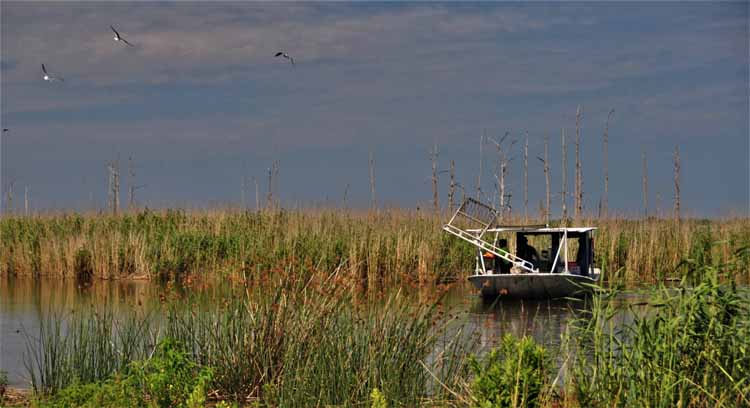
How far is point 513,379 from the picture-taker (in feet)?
18.9

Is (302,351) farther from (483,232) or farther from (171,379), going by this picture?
(483,232)

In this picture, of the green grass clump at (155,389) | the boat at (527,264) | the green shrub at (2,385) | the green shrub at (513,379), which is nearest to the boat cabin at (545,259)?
the boat at (527,264)

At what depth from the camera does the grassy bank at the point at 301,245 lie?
21609 millimetres

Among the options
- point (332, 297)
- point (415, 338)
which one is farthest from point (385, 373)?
point (332, 297)

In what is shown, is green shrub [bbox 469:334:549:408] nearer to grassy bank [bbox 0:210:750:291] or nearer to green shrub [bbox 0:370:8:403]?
green shrub [bbox 0:370:8:403]

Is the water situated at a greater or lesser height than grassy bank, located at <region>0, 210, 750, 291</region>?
lesser

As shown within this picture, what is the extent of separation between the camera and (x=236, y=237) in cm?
2384

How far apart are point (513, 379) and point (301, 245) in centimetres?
1675

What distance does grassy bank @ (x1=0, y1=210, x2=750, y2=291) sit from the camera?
2161 cm

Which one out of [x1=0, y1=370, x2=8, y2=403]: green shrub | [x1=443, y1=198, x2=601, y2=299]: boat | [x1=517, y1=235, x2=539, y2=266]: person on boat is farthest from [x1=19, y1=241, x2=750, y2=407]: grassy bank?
[x1=517, y1=235, x2=539, y2=266]: person on boat

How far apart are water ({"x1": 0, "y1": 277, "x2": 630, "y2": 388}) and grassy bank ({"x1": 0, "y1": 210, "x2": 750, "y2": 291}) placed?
0.71 metres

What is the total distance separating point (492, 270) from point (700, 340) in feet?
46.2

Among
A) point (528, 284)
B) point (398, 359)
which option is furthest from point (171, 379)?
point (528, 284)

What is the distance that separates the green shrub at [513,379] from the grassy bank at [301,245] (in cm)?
1414
